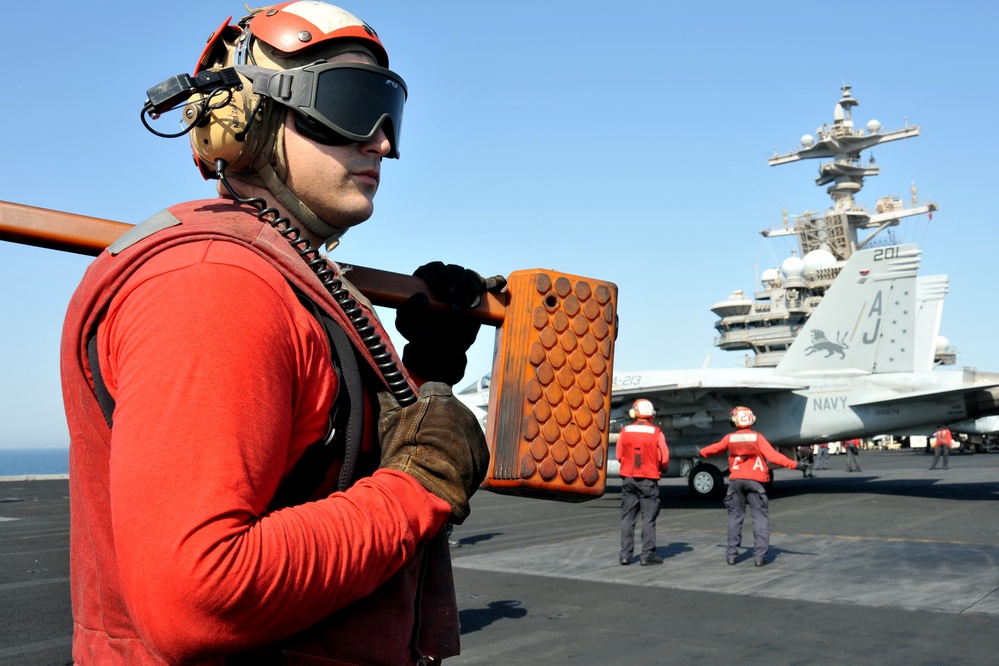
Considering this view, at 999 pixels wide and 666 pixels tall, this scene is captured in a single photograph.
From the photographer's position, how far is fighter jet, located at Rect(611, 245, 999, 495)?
18.9 metres

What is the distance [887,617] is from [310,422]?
7236 mm

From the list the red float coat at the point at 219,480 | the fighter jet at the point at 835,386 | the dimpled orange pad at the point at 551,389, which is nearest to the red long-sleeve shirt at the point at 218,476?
the red float coat at the point at 219,480

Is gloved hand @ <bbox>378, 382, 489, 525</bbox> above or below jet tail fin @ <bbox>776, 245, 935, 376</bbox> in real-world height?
below

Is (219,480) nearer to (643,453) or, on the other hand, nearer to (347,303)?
(347,303)

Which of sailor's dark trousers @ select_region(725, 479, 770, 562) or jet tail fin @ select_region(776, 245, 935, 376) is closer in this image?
sailor's dark trousers @ select_region(725, 479, 770, 562)

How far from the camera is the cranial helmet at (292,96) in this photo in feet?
4.81

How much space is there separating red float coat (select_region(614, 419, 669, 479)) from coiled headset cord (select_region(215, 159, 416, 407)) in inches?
390

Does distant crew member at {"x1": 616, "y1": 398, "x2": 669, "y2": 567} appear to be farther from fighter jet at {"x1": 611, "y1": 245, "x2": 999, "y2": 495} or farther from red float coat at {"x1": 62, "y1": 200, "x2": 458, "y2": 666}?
red float coat at {"x1": 62, "y1": 200, "x2": 458, "y2": 666}

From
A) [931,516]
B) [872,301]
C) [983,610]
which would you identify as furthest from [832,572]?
[872,301]

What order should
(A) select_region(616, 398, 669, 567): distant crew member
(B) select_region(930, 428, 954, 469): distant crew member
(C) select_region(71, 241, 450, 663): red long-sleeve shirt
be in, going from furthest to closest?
1. (B) select_region(930, 428, 954, 469): distant crew member
2. (A) select_region(616, 398, 669, 567): distant crew member
3. (C) select_region(71, 241, 450, 663): red long-sleeve shirt

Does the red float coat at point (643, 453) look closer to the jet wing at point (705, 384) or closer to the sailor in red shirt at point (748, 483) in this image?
the sailor in red shirt at point (748, 483)

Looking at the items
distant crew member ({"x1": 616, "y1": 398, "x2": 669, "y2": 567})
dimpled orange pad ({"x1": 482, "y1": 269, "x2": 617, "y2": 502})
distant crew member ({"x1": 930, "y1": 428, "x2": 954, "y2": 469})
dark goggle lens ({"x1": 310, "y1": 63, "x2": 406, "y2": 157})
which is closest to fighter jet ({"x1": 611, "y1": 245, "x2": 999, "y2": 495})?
distant crew member ({"x1": 616, "y1": 398, "x2": 669, "y2": 567})

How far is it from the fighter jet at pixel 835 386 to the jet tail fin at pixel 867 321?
2 centimetres

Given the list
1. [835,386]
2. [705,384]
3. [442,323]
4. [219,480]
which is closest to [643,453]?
[705,384]
